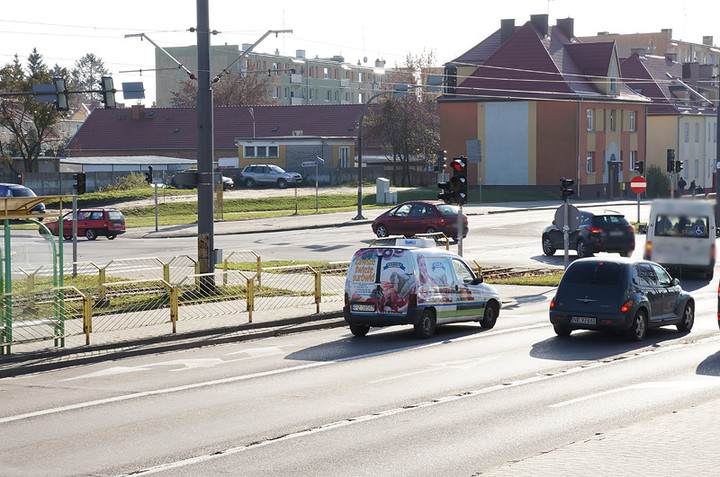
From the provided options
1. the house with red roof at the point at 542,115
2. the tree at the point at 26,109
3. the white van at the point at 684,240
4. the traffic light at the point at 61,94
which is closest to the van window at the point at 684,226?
the white van at the point at 684,240

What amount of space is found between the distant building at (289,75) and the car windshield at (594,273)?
110m

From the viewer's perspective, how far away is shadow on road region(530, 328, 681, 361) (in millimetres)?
16891

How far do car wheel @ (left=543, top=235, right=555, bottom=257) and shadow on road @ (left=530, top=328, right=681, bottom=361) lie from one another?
16.5 meters

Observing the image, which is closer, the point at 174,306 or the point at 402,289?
the point at 402,289

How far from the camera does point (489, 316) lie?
68.1 feet

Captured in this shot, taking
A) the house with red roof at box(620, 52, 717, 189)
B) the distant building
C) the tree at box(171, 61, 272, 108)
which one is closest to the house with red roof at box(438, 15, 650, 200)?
the house with red roof at box(620, 52, 717, 189)

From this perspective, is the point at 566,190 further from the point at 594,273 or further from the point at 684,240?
the point at 684,240

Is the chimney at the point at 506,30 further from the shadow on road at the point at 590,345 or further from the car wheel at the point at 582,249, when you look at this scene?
the shadow on road at the point at 590,345

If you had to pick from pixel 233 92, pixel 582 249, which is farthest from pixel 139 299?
pixel 233 92

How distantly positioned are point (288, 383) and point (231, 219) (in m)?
42.7

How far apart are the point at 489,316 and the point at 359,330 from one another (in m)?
2.92

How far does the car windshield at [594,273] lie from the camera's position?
1828 cm

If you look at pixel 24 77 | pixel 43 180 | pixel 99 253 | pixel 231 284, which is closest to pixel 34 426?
pixel 231 284

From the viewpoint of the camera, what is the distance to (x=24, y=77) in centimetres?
7912
